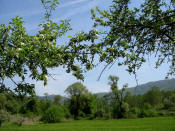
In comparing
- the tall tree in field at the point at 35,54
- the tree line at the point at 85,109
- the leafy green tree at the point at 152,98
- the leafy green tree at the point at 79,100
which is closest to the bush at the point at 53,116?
the tree line at the point at 85,109

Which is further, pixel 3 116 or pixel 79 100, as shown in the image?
pixel 79 100

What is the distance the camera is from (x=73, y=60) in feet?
11.8

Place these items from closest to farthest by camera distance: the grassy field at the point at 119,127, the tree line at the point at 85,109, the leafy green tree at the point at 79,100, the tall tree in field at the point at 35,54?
the tall tree in field at the point at 35,54 → the grassy field at the point at 119,127 → the tree line at the point at 85,109 → the leafy green tree at the point at 79,100

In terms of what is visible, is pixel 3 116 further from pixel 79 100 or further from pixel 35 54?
pixel 35 54

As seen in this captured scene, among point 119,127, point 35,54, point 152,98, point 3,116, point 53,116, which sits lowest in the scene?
point 53,116

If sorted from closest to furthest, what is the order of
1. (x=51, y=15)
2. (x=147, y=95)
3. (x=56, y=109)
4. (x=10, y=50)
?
(x=10, y=50)
(x=51, y=15)
(x=56, y=109)
(x=147, y=95)

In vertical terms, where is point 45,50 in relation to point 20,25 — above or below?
below

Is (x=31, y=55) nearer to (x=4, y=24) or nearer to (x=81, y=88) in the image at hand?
(x=4, y=24)

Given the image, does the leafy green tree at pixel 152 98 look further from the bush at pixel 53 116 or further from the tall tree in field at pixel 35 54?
the tall tree in field at pixel 35 54

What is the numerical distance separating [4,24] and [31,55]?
1228 millimetres

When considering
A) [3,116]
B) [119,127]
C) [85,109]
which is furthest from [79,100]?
[119,127]

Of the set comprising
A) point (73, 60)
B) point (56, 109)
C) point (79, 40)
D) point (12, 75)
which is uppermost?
point (79, 40)

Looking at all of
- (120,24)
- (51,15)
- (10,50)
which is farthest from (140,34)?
(10,50)

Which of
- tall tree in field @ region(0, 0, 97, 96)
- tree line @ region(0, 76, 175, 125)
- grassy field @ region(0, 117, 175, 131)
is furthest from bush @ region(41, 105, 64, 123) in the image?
tall tree in field @ region(0, 0, 97, 96)
